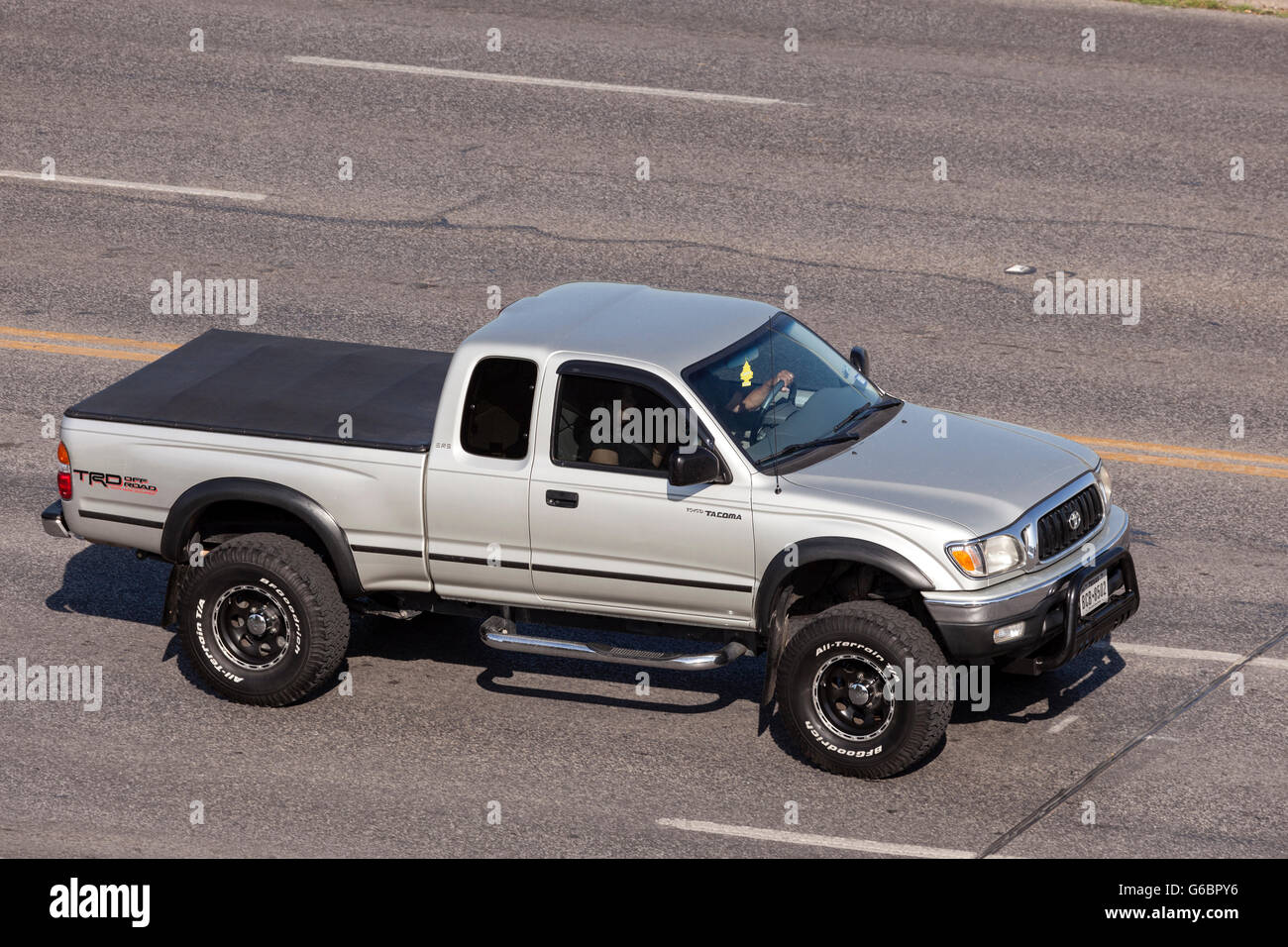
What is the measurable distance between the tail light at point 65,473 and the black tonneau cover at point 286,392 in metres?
0.22

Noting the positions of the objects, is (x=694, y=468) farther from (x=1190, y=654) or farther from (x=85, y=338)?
(x=85, y=338)

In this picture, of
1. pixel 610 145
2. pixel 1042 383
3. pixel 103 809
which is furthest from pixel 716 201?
pixel 103 809

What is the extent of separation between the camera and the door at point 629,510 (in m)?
8.24

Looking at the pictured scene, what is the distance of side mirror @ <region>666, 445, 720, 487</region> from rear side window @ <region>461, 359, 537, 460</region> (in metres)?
0.87

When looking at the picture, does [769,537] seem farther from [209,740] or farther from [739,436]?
[209,740]

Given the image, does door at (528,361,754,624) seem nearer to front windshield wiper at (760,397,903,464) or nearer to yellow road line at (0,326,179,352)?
front windshield wiper at (760,397,903,464)

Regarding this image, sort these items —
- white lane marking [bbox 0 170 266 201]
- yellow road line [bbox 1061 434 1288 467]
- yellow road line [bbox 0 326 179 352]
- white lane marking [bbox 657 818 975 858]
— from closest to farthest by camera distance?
white lane marking [bbox 657 818 975 858] → yellow road line [bbox 1061 434 1288 467] → yellow road line [bbox 0 326 179 352] → white lane marking [bbox 0 170 266 201]

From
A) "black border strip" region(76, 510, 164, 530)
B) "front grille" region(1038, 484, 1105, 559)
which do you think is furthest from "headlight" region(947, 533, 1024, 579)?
"black border strip" region(76, 510, 164, 530)

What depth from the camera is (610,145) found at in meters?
16.7

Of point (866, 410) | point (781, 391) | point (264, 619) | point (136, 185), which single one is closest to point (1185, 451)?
point (866, 410)

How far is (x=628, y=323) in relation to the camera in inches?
351

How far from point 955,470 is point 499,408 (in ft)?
7.61

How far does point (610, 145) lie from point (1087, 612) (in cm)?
971

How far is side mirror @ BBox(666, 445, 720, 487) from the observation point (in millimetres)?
8070
